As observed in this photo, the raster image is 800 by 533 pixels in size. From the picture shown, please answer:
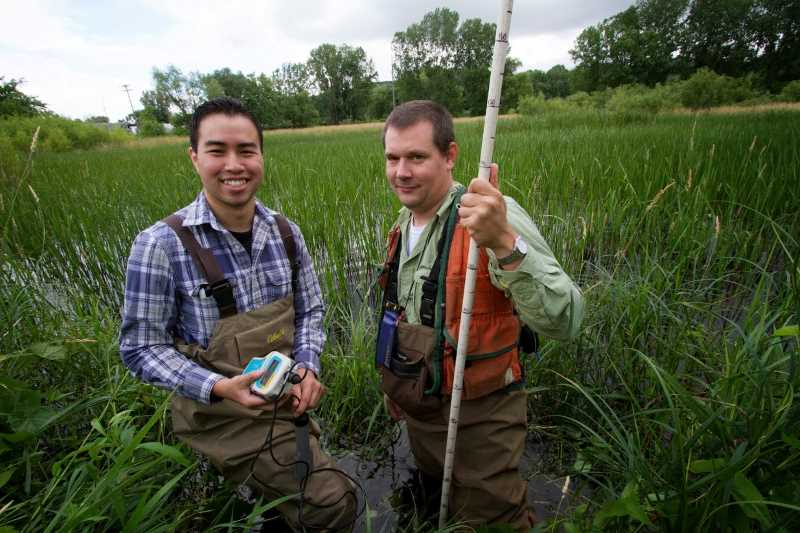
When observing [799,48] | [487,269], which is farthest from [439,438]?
[799,48]

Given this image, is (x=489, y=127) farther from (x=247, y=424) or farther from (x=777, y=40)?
(x=777, y=40)

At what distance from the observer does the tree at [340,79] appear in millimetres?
71250

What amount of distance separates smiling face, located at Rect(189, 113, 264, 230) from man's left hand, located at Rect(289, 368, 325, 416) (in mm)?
734

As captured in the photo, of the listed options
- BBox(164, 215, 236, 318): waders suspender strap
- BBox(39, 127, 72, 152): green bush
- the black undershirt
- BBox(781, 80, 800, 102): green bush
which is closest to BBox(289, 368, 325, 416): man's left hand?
BBox(164, 215, 236, 318): waders suspender strap

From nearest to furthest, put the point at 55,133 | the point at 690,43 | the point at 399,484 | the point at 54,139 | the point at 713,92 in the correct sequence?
the point at 399,484
the point at 54,139
the point at 55,133
the point at 713,92
the point at 690,43

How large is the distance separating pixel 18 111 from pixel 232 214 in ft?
91.4

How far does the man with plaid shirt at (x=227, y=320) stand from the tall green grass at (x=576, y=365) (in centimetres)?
22

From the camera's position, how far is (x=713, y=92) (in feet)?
74.9

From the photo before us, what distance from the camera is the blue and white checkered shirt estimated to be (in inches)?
51.9

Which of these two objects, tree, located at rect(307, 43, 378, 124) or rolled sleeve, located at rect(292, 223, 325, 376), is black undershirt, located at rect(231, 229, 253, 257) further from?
tree, located at rect(307, 43, 378, 124)

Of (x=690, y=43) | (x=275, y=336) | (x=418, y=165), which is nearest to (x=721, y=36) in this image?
(x=690, y=43)

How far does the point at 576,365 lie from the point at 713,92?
30.0 metres

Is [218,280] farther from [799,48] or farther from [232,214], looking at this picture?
[799,48]

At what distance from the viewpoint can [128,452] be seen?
105 centimetres
